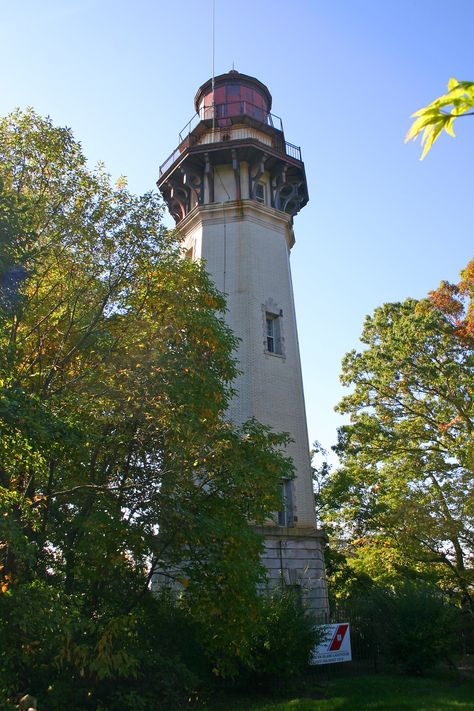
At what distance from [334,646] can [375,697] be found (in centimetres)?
281

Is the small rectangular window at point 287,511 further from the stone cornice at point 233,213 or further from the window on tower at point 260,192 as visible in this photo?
the window on tower at point 260,192

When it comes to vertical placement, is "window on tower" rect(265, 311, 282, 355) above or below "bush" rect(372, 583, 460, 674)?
above

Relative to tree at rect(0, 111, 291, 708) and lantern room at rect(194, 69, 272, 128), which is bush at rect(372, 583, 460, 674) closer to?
tree at rect(0, 111, 291, 708)

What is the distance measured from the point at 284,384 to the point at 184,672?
458 inches

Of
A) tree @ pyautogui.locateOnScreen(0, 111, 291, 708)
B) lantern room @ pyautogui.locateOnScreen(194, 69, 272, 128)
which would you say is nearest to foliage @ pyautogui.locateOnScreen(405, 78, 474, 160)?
tree @ pyautogui.locateOnScreen(0, 111, 291, 708)

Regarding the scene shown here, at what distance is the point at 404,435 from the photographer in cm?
2573

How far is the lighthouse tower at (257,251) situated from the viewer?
1945 cm

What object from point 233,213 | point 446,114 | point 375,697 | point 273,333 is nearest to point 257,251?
point 233,213

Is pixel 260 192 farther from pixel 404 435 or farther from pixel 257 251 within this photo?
pixel 404 435

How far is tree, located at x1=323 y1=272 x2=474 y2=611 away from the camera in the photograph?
75.7 feet

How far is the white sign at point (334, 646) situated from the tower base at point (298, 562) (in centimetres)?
132

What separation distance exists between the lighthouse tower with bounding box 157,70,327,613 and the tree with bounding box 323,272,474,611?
14.9 feet

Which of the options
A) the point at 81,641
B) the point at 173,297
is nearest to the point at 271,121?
the point at 173,297

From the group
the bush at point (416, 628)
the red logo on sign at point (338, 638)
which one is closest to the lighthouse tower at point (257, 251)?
the red logo on sign at point (338, 638)
